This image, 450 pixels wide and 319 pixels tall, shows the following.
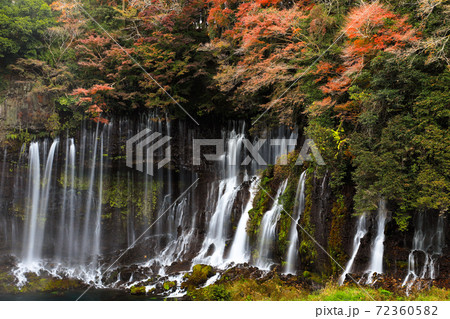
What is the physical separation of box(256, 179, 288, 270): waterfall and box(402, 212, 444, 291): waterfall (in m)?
4.39

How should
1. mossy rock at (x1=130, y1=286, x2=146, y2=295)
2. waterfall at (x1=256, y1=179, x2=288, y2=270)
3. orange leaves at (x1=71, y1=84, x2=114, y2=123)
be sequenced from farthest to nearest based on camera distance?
orange leaves at (x1=71, y1=84, x2=114, y2=123) → mossy rock at (x1=130, y1=286, x2=146, y2=295) → waterfall at (x1=256, y1=179, x2=288, y2=270)

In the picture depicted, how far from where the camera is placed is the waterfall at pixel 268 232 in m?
11.5

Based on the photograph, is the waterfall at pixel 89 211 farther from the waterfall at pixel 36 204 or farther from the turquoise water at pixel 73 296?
the turquoise water at pixel 73 296

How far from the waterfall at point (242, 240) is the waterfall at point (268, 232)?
2.79 ft

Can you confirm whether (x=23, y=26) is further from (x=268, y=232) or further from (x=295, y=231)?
(x=295, y=231)

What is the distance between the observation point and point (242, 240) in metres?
12.8

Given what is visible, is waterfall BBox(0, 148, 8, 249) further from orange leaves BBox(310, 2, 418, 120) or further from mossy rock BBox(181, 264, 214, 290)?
orange leaves BBox(310, 2, 418, 120)

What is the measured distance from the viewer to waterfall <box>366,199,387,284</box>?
27.4 feet

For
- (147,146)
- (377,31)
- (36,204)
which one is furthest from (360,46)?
(36,204)

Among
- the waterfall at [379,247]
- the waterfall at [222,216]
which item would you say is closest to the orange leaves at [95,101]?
the waterfall at [222,216]

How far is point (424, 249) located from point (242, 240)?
6.49 meters

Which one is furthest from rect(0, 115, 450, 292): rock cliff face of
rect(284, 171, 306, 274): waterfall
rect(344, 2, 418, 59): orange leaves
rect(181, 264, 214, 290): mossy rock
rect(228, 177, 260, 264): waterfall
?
rect(344, 2, 418, 59): orange leaves

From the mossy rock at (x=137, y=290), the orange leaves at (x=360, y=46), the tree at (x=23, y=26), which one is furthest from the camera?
the tree at (x=23, y=26)

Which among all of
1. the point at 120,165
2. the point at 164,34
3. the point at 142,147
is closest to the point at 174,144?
the point at 142,147
